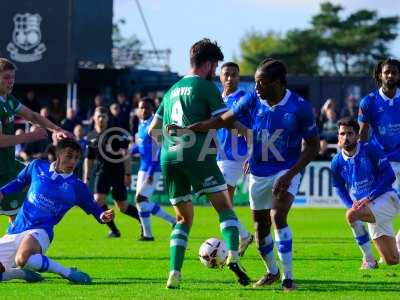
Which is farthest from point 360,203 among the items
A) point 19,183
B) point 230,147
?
point 19,183

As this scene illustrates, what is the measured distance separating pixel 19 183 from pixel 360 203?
4.19 m

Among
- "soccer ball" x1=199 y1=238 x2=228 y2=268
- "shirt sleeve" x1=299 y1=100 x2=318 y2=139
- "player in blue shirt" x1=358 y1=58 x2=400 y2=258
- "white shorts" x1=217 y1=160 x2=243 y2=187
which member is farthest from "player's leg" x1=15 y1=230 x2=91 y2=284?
"player in blue shirt" x1=358 y1=58 x2=400 y2=258

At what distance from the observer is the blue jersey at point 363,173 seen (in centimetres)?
1302

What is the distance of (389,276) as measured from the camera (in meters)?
12.4

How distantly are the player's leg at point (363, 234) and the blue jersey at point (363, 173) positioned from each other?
16cm

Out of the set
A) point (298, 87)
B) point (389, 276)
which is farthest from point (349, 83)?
point (389, 276)

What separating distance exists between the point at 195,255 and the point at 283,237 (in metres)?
4.10

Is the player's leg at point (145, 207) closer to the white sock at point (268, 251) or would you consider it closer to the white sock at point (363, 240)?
the white sock at point (363, 240)

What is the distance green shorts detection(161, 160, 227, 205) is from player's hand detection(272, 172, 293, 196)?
54 centimetres

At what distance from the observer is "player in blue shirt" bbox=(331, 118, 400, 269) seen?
13.0 metres

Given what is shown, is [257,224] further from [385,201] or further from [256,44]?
[256,44]

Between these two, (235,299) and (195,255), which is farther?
(195,255)

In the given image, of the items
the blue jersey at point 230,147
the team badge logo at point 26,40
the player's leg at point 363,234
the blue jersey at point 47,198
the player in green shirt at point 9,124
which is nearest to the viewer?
the blue jersey at point 47,198

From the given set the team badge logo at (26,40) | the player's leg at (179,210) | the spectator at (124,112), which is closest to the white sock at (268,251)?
the player's leg at (179,210)
